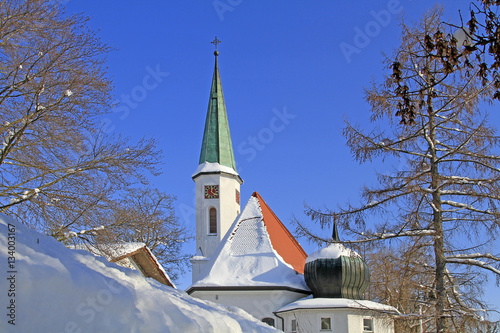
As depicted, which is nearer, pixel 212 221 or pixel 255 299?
pixel 255 299

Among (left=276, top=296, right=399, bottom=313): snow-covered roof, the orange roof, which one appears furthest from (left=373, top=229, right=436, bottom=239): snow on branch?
the orange roof

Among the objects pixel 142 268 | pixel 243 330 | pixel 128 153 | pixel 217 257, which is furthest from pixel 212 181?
pixel 243 330

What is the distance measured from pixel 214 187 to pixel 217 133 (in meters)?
4.77

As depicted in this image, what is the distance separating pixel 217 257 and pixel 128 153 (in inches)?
551

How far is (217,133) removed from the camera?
130ft

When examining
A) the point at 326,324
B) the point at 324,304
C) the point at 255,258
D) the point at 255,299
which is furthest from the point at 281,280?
the point at 326,324

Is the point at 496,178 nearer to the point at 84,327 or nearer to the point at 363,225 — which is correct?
the point at 363,225

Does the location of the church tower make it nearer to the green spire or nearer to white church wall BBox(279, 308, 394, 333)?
the green spire

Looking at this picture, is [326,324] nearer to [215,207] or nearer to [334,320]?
[334,320]

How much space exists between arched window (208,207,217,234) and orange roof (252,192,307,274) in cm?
698

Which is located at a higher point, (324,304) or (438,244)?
(438,244)

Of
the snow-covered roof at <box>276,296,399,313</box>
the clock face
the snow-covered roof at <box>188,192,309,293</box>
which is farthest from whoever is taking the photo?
the clock face

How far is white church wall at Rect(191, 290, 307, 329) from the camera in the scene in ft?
74.8

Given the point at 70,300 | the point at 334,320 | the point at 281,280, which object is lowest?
the point at 334,320
